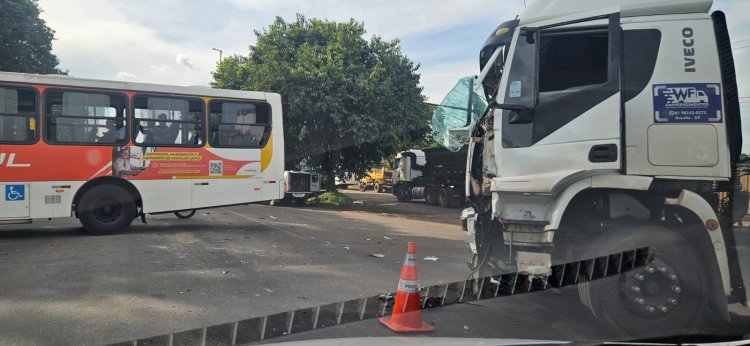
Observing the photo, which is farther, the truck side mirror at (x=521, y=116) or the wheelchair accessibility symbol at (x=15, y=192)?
the wheelchair accessibility symbol at (x=15, y=192)

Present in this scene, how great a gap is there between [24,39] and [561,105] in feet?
76.3

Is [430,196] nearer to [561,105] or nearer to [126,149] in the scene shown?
[126,149]

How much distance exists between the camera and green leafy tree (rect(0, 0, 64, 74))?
62.2 ft

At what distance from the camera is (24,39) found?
67.9 feet

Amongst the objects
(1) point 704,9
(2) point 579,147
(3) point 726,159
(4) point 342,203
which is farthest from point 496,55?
(4) point 342,203

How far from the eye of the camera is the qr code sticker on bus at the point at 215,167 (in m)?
11.2

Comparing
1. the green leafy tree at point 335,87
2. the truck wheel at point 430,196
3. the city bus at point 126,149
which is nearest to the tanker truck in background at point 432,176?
the truck wheel at point 430,196

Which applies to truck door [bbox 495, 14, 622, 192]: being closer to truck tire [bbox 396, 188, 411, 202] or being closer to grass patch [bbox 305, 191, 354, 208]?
grass patch [bbox 305, 191, 354, 208]

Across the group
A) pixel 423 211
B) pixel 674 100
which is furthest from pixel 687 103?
pixel 423 211

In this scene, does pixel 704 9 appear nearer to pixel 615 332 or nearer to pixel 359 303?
pixel 615 332

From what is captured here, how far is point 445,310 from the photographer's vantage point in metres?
5.28

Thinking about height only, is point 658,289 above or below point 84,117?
below

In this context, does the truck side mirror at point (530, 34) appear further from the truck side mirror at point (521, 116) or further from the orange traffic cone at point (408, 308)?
the orange traffic cone at point (408, 308)

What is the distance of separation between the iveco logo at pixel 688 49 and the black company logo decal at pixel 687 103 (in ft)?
0.50
